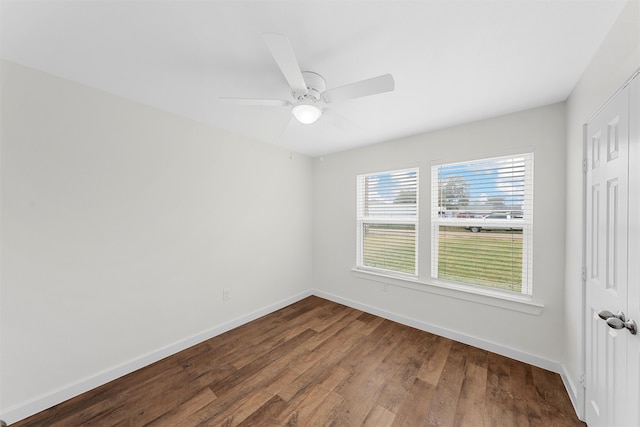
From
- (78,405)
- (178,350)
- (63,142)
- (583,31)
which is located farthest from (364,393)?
(63,142)

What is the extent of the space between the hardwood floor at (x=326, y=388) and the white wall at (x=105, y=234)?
0.95 feet

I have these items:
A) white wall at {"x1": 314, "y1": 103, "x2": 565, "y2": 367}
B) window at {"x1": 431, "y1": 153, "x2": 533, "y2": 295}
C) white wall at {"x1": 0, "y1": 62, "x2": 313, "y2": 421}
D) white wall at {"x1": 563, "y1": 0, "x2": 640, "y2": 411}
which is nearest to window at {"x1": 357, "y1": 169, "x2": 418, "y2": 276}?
white wall at {"x1": 314, "y1": 103, "x2": 565, "y2": 367}

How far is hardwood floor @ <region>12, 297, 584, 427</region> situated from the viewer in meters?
1.60

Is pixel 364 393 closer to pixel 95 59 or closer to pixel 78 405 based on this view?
pixel 78 405

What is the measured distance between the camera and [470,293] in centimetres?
245

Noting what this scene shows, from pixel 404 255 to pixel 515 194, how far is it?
1.37 m

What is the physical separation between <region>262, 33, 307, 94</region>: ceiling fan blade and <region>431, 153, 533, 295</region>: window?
2.04m

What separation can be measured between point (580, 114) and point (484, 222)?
1.12 metres

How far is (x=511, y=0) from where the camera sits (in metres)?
1.08

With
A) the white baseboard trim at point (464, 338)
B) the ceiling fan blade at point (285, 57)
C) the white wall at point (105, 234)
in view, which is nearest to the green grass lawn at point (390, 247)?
the white baseboard trim at point (464, 338)

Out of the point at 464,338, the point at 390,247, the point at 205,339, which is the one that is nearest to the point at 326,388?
the point at 205,339

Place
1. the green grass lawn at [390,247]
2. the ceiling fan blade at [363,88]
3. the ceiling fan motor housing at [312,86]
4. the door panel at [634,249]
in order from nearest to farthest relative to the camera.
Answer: the door panel at [634,249] < the ceiling fan blade at [363,88] < the ceiling fan motor housing at [312,86] < the green grass lawn at [390,247]

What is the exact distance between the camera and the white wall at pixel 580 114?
1092 millimetres

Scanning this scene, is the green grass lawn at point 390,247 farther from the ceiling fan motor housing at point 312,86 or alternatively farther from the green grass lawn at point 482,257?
the ceiling fan motor housing at point 312,86
